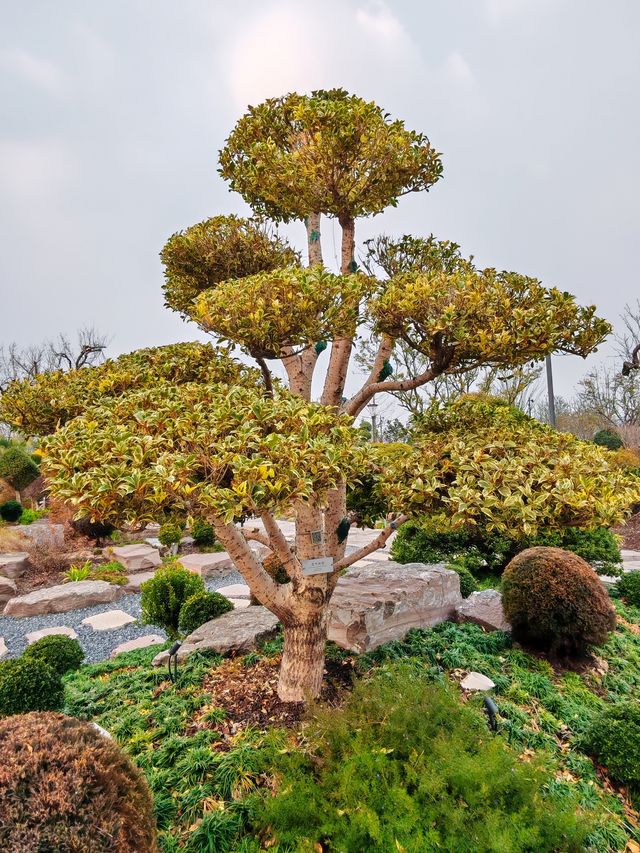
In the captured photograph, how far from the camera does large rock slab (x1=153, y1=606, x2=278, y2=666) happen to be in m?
4.58

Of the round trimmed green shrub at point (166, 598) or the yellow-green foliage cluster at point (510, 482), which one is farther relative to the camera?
the round trimmed green shrub at point (166, 598)

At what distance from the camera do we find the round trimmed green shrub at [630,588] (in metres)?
7.09

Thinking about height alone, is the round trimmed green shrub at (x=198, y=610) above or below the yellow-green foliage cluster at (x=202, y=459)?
below

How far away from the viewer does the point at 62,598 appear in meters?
7.48

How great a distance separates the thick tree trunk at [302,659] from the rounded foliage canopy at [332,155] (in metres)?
3.33

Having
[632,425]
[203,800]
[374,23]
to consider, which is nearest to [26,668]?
[203,800]

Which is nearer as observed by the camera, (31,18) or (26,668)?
(26,668)

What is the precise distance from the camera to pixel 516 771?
254 cm

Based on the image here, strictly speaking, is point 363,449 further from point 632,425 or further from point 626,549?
point 632,425

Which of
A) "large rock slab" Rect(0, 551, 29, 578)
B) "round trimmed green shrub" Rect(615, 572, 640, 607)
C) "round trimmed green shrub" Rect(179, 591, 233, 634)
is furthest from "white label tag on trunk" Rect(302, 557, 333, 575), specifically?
"large rock slab" Rect(0, 551, 29, 578)

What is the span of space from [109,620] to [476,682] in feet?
17.3

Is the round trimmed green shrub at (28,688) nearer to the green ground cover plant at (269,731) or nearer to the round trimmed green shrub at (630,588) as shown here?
the green ground cover plant at (269,731)

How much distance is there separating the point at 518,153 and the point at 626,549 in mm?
9228

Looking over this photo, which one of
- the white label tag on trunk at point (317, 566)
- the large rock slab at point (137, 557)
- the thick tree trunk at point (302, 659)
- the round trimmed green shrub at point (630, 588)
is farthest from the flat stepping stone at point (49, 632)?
the round trimmed green shrub at point (630, 588)
